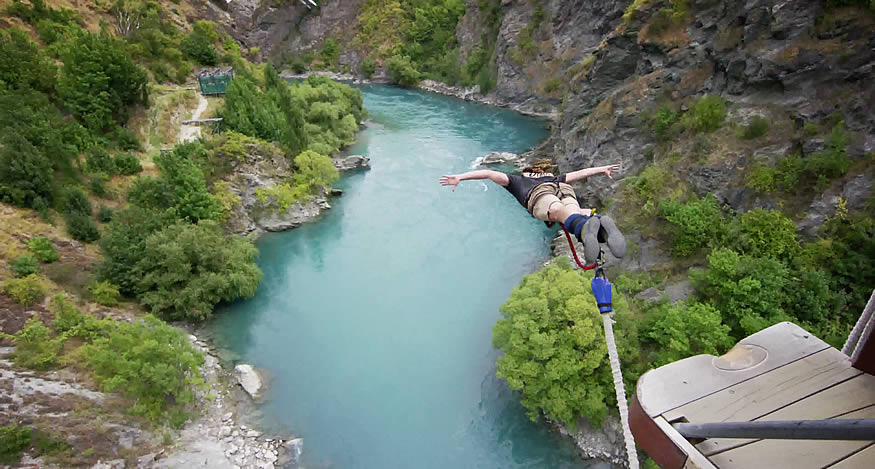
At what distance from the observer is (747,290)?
12750mm

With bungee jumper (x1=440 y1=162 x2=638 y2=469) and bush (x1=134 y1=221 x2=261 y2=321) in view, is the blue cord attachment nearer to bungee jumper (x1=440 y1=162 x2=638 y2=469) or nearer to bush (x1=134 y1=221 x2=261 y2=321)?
bungee jumper (x1=440 y1=162 x2=638 y2=469)

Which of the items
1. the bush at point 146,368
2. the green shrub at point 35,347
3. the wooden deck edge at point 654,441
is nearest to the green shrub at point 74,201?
the green shrub at point 35,347

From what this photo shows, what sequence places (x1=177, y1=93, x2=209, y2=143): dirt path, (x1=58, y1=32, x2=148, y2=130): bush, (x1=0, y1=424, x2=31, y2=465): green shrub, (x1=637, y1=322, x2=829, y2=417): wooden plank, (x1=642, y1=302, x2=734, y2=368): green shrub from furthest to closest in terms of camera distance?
(x1=177, y1=93, x2=209, y2=143): dirt path
(x1=58, y1=32, x2=148, y2=130): bush
(x1=642, y1=302, x2=734, y2=368): green shrub
(x1=0, y1=424, x2=31, y2=465): green shrub
(x1=637, y1=322, x2=829, y2=417): wooden plank

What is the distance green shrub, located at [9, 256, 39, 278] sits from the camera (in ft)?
47.8

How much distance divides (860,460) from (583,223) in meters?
2.58

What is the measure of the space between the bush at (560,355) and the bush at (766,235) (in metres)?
5.61

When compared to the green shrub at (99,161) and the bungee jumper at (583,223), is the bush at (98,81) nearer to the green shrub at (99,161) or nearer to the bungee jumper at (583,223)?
the green shrub at (99,161)

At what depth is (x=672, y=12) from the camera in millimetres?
21891

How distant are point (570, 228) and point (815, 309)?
40.7 ft

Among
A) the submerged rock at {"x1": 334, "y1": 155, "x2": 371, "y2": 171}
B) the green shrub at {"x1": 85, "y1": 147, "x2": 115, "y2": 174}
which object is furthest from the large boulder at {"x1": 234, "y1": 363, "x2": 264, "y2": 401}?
the submerged rock at {"x1": 334, "y1": 155, "x2": 371, "y2": 171}

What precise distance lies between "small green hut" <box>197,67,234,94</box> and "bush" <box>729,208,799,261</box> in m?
25.7

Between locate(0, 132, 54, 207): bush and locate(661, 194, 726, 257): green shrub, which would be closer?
locate(661, 194, 726, 257): green shrub

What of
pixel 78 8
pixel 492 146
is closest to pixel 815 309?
pixel 492 146

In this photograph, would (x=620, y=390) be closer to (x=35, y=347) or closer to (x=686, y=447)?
(x=686, y=447)
